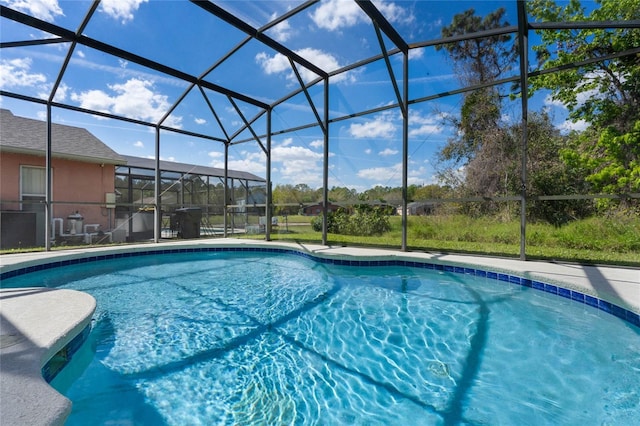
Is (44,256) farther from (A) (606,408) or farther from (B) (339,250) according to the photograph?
(A) (606,408)

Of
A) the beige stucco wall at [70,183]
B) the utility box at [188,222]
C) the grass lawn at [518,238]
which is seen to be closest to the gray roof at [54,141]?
the beige stucco wall at [70,183]

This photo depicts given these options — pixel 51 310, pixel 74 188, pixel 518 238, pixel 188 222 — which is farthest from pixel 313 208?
pixel 74 188

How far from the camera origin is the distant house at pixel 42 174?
24.2 ft

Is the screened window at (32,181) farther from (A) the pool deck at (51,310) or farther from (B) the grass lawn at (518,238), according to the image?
(B) the grass lawn at (518,238)

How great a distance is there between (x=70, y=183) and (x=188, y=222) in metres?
3.61

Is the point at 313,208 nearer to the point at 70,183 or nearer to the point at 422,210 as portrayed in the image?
the point at 422,210

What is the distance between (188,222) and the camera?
9273mm

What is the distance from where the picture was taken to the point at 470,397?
1870 millimetres

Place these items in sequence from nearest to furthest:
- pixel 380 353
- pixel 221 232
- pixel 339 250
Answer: pixel 380 353
pixel 339 250
pixel 221 232

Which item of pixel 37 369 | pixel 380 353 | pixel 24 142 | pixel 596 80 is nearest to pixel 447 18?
pixel 596 80

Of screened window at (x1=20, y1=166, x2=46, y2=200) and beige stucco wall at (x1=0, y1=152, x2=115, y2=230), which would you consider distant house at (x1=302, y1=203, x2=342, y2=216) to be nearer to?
beige stucco wall at (x1=0, y1=152, x2=115, y2=230)

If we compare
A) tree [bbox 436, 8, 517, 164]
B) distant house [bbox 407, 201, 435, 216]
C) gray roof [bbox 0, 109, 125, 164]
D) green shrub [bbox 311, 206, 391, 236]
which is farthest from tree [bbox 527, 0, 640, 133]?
gray roof [bbox 0, 109, 125, 164]

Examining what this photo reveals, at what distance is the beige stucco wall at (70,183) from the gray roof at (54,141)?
12.1 inches

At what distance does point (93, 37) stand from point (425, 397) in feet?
24.2
